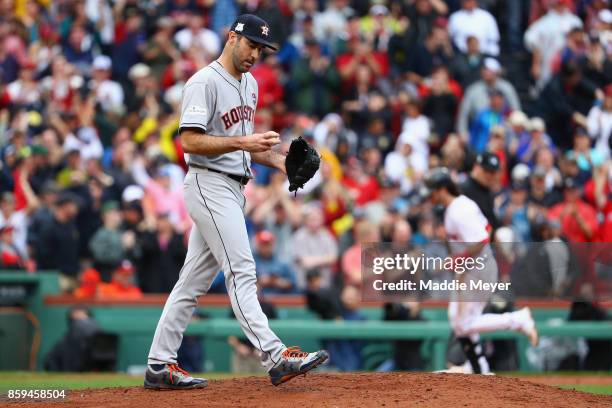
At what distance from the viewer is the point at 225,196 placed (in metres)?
7.40

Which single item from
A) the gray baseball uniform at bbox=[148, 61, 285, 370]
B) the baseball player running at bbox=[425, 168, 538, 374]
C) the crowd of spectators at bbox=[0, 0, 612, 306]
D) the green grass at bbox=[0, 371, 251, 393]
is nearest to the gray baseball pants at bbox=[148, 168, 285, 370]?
the gray baseball uniform at bbox=[148, 61, 285, 370]

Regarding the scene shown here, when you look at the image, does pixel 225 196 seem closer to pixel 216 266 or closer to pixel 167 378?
pixel 216 266

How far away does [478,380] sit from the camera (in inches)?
313

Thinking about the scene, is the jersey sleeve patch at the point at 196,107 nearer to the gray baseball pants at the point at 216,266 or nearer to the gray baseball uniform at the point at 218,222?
the gray baseball uniform at the point at 218,222

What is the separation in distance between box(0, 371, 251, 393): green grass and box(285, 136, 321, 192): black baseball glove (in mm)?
3468

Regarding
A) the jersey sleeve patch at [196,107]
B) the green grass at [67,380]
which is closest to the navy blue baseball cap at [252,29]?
the jersey sleeve patch at [196,107]

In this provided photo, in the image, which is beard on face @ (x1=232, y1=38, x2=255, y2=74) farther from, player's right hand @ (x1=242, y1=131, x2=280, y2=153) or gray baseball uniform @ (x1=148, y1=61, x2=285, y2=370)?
player's right hand @ (x1=242, y1=131, x2=280, y2=153)

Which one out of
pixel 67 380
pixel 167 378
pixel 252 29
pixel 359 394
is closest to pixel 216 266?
pixel 167 378

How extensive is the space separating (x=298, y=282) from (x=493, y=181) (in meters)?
4.21

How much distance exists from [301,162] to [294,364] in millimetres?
1278

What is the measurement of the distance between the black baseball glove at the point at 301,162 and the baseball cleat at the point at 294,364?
1082 mm

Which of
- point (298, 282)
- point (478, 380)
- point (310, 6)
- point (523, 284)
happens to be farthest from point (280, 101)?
point (478, 380)

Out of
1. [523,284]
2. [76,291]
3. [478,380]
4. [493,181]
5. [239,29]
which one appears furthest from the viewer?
A: [76,291]

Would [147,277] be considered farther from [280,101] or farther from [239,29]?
[239,29]
